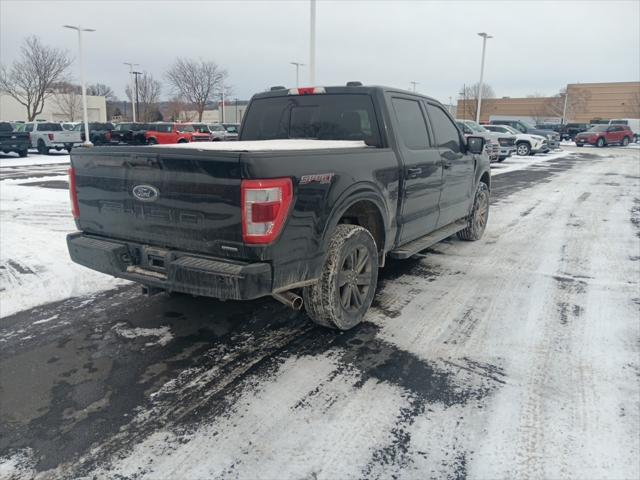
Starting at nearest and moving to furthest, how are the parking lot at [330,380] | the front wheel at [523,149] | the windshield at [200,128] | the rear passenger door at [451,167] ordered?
the parking lot at [330,380]
the rear passenger door at [451,167]
the front wheel at [523,149]
the windshield at [200,128]

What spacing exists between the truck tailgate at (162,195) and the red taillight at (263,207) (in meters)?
0.06

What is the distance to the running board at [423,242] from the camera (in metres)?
4.84

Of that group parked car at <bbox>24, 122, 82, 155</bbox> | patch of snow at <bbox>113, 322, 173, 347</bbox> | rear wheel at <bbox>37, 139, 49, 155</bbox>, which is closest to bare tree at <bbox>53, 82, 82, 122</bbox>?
parked car at <bbox>24, 122, 82, 155</bbox>

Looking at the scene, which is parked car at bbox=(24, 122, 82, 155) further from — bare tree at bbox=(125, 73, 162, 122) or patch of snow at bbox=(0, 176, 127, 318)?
bare tree at bbox=(125, 73, 162, 122)

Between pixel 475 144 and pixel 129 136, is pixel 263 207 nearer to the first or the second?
pixel 475 144

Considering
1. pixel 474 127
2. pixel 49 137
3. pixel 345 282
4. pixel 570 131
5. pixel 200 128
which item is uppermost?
pixel 570 131

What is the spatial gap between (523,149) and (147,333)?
27310 millimetres

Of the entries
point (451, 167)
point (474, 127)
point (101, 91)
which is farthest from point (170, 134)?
point (101, 91)

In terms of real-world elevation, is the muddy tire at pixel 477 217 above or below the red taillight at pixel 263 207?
below

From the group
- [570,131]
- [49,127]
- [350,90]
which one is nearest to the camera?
[350,90]

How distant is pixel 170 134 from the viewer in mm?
27234

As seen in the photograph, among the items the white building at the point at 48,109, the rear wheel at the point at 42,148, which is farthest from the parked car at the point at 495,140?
the white building at the point at 48,109

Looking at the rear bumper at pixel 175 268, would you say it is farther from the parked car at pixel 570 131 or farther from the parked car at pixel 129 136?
the parked car at pixel 570 131

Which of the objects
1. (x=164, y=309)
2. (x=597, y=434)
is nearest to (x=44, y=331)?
(x=164, y=309)
